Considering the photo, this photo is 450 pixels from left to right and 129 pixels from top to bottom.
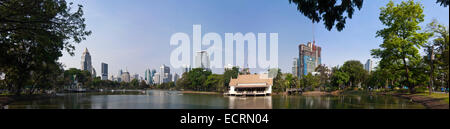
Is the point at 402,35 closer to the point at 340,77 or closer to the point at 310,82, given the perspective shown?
the point at 340,77

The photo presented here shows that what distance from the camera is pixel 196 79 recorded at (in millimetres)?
65062

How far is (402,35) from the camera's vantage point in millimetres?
21297

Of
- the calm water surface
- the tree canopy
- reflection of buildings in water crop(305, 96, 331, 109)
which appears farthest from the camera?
the calm water surface

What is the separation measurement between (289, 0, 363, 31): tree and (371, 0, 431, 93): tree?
1915 centimetres

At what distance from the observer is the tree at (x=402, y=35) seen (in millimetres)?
20266

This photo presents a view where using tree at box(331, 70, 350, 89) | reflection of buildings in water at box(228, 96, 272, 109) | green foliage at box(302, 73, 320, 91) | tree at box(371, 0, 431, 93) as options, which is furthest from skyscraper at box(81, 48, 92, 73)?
tree at box(371, 0, 431, 93)

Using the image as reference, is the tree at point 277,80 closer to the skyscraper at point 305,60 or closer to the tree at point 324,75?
the tree at point 324,75

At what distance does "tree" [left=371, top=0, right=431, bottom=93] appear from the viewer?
20.3 meters

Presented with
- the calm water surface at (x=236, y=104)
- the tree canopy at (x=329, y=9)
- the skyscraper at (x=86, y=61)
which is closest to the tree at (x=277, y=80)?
the calm water surface at (x=236, y=104)

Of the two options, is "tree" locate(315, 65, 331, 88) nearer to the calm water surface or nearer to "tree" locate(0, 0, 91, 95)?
the calm water surface

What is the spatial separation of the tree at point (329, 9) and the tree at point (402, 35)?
19149mm

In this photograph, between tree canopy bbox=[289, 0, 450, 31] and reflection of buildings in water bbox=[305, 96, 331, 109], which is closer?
tree canopy bbox=[289, 0, 450, 31]
